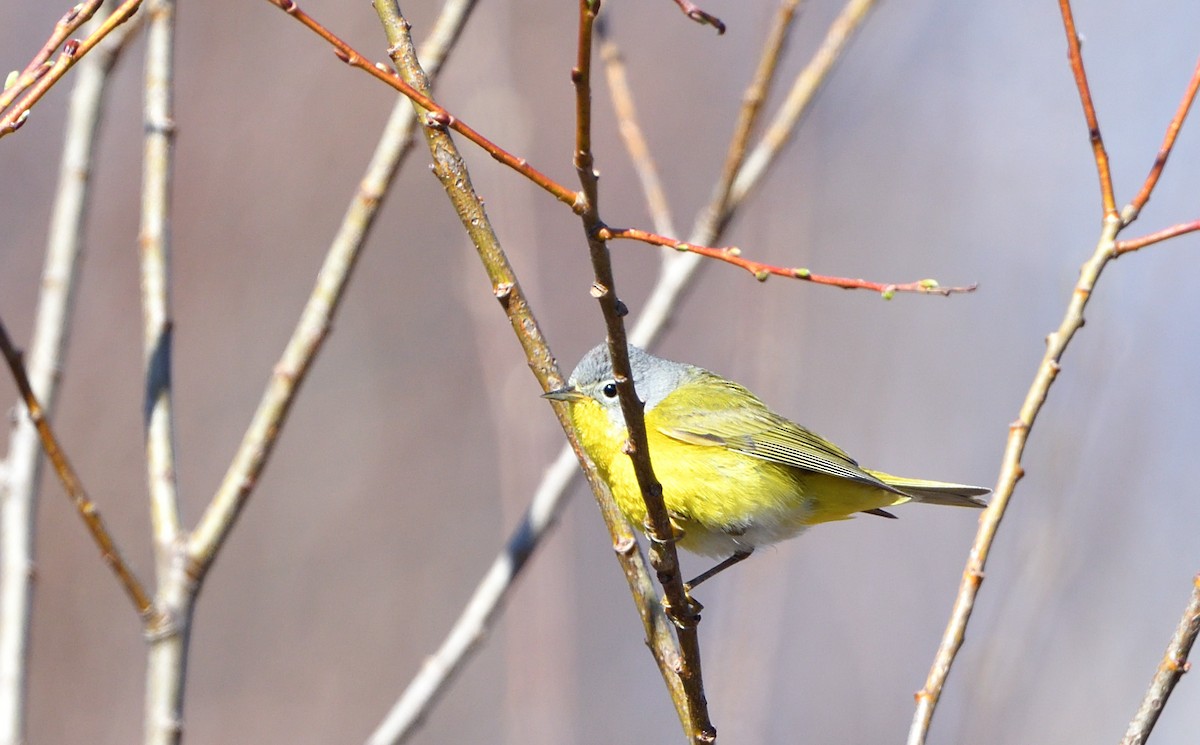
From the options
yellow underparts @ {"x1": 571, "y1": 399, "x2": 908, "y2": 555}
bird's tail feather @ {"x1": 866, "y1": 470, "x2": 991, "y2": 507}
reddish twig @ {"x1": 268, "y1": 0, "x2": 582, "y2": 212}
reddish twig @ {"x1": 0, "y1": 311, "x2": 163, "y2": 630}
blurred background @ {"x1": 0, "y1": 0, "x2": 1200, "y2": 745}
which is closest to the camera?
reddish twig @ {"x1": 268, "y1": 0, "x2": 582, "y2": 212}

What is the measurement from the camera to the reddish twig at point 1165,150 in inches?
81.4

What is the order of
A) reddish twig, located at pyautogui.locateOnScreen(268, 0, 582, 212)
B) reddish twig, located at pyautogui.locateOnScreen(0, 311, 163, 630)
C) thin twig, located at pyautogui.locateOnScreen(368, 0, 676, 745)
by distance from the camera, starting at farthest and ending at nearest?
reddish twig, located at pyautogui.locateOnScreen(0, 311, 163, 630)
thin twig, located at pyautogui.locateOnScreen(368, 0, 676, 745)
reddish twig, located at pyautogui.locateOnScreen(268, 0, 582, 212)

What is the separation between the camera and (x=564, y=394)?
2.95 m

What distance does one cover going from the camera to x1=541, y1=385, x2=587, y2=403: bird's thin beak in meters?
2.86

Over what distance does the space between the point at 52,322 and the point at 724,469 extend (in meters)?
2.04

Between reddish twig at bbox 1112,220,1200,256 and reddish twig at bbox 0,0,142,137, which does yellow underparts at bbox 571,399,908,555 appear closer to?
reddish twig at bbox 1112,220,1200,256

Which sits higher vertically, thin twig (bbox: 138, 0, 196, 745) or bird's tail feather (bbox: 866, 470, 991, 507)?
thin twig (bbox: 138, 0, 196, 745)

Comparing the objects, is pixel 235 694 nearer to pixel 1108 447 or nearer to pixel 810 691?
pixel 810 691

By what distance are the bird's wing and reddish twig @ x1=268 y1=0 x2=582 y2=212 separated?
2016 millimetres

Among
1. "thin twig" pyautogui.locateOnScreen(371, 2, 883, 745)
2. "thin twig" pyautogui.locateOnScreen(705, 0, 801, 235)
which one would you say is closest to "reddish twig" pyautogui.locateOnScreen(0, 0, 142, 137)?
"thin twig" pyautogui.locateOnScreen(371, 2, 883, 745)

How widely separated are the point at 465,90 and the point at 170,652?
8.33 feet

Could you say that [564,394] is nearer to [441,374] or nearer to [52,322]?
[52,322]

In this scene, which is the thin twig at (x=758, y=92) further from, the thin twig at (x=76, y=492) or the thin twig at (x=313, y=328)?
the thin twig at (x=76, y=492)

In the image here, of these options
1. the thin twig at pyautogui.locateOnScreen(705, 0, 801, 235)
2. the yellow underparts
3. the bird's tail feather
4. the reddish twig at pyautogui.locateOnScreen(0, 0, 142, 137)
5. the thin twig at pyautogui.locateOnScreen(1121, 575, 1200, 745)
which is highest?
the thin twig at pyautogui.locateOnScreen(705, 0, 801, 235)
